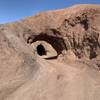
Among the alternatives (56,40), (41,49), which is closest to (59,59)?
(56,40)

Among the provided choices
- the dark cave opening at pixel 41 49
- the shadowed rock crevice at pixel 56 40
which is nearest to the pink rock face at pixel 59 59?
the shadowed rock crevice at pixel 56 40

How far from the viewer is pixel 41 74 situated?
53.6ft

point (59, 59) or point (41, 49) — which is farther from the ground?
point (41, 49)

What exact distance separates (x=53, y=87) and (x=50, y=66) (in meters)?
4.28

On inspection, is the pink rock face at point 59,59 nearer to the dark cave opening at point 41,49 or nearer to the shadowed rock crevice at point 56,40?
the shadowed rock crevice at point 56,40

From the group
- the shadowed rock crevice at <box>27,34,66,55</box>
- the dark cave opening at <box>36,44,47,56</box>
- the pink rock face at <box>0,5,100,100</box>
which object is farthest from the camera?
the dark cave opening at <box>36,44,47,56</box>

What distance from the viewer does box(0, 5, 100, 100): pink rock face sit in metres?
14.1

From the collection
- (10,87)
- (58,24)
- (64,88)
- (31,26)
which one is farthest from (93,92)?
(31,26)

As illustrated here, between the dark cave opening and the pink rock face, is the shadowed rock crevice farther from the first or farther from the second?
the dark cave opening

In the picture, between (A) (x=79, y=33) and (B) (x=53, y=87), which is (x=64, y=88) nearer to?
(B) (x=53, y=87)

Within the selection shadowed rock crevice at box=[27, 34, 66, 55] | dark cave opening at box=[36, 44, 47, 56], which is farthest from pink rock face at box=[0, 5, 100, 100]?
dark cave opening at box=[36, 44, 47, 56]

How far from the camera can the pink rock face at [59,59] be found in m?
14.1

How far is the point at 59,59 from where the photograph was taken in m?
22.1

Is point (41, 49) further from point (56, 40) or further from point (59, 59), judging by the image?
point (59, 59)
